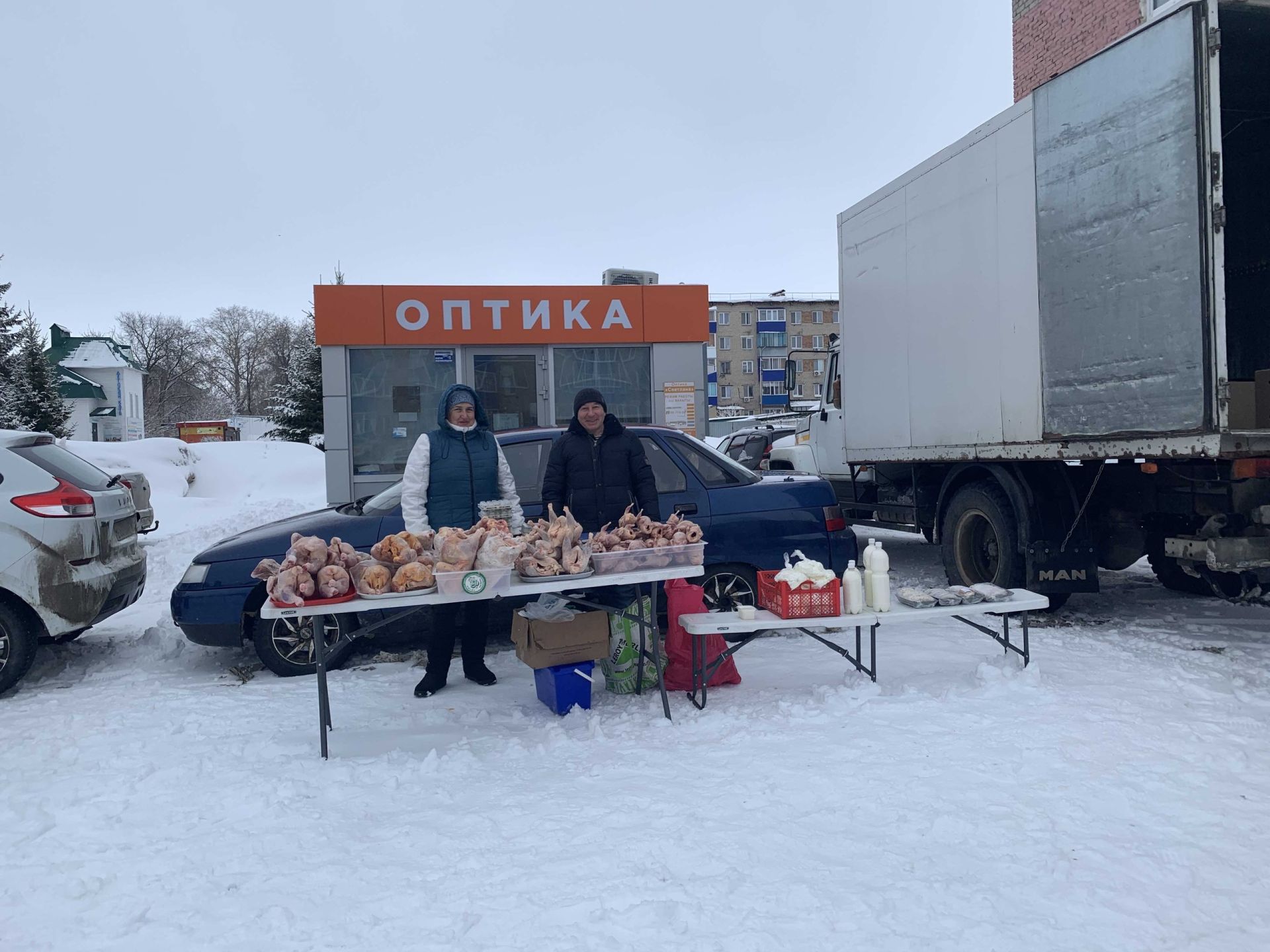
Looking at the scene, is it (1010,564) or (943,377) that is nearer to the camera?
(1010,564)

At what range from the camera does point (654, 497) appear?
217 inches

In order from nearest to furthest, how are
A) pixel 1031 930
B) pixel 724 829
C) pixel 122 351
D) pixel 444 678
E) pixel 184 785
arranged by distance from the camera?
pixel 1031 930 < pixel 724 829 < pixel 184 785 < pixel 444 678 < pixel 122 351

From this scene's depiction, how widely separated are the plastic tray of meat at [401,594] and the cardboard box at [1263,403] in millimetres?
5417

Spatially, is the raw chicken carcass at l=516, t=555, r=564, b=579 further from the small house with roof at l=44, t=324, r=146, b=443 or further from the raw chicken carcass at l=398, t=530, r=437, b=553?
the small house with roof at l=44, t=324, r=146, b=443

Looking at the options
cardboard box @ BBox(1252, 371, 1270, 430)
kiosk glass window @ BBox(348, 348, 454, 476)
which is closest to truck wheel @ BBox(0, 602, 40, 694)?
kiosk glass window @ BBox(348, 348, 454, 476)

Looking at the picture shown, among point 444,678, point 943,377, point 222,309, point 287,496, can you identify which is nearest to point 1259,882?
point 444,678

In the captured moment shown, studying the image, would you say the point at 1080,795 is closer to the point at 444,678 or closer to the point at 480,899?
the point at 480,899

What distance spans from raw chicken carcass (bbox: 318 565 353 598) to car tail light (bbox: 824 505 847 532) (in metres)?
3.71

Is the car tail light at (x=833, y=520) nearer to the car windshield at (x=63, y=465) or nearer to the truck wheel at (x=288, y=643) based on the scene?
the truck wheel at (x=288, y=643)

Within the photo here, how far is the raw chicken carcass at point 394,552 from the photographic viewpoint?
441 centimetres

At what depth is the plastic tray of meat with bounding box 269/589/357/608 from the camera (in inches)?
160

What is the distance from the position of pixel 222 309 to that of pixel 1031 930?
74.0 meters

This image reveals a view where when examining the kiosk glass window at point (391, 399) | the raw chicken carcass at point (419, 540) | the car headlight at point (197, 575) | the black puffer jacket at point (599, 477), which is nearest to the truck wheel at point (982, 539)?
the black puffer jacket at point (599, 477)

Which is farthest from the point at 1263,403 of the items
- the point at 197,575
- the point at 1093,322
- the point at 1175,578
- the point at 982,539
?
the point at 197,575
